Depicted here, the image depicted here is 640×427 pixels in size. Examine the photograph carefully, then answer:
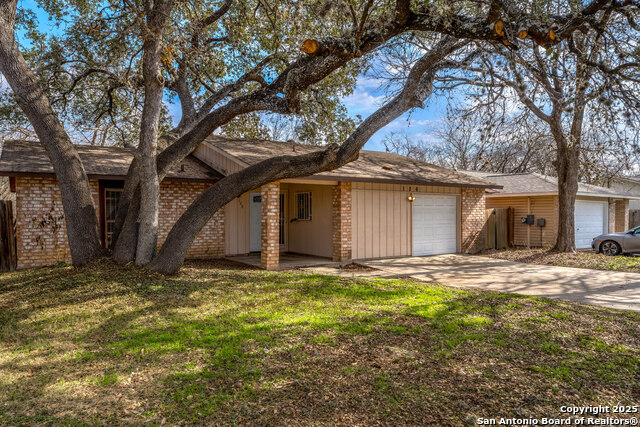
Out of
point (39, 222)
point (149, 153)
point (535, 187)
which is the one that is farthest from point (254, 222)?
point (535, 187)

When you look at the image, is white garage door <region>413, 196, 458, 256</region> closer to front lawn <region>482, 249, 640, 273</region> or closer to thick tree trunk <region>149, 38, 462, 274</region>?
front lawn <region>482, 249, 640, 273</region>

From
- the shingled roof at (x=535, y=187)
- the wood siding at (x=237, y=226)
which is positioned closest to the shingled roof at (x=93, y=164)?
the wood siding at (x=237, y=226)

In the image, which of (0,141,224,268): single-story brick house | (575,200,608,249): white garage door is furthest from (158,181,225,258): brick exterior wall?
(575,200,608,249): white garage door

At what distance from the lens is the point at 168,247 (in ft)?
25.9

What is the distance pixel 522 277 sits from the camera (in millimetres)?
9289

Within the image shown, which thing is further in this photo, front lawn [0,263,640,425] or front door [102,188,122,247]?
front door [102,188,122,247]

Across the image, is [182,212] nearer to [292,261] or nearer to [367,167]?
[292,261]

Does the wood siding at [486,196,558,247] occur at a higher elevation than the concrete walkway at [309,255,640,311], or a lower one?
higher

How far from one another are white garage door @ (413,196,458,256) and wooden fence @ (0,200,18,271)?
10911 mm

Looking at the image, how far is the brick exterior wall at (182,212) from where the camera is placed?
37.3 ft

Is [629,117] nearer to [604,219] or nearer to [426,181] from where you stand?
[426,181]

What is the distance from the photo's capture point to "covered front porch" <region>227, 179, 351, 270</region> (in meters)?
10.0

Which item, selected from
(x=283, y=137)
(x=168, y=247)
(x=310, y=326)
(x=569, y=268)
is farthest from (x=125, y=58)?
(x=283, y=137)

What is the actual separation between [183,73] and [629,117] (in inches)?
375
